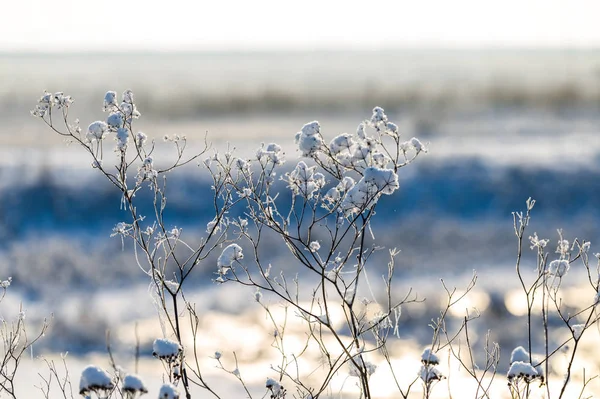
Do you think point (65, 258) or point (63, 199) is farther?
point (63, 199)

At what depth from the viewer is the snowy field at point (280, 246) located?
28.9 feet

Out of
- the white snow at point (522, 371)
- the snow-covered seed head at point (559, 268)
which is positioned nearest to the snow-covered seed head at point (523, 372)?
the white snow at point (522, 371)

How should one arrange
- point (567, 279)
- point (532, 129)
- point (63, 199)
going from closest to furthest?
point (567, 279)
point (63, 199)
point (532, 129)

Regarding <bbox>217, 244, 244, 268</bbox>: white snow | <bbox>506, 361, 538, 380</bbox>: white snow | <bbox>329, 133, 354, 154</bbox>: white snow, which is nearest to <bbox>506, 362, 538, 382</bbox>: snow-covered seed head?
<bbox>506, 361, 538, 380</bbox>: white snow

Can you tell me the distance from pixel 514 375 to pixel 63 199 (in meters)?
14.1

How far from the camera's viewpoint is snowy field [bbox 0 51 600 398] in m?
8.81

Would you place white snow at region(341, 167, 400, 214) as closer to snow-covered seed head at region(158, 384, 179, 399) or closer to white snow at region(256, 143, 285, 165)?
white snow at region(256, 143, 285, 165)

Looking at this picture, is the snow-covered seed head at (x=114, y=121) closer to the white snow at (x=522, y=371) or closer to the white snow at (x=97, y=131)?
the white snow at (x=97, y=131)

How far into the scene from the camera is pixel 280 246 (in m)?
12.4

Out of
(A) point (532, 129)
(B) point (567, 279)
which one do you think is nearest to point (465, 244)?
(B) point (567, 279)

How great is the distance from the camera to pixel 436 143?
2039 cm

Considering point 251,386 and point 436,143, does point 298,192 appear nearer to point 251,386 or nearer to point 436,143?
point 251,386

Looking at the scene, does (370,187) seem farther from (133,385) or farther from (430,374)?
(133,385)

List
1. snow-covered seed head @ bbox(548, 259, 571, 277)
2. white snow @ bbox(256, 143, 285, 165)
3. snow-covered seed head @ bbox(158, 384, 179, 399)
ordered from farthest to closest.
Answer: snow-covered seed head @ bbox(548, 259, 571, 277)
white snow @ bbox(256, 143, 285, 165)
snow-covered seed head @ bbox(158, 384, 179, 399)
